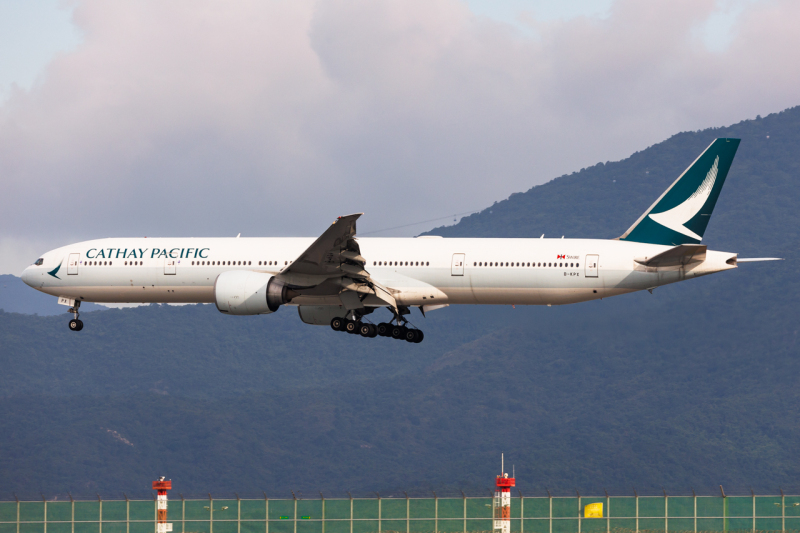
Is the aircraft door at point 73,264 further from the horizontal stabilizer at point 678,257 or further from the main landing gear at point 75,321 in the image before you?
the horizontal stabilizer at point 678,257

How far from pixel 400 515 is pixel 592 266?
15.8m

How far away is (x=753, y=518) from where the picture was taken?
53.8 meters

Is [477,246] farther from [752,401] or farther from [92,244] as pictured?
[752,401]

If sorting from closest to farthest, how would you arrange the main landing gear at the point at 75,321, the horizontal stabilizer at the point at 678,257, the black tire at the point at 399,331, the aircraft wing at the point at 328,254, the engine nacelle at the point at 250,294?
the aircraft wing at the point at 328,254
the horizontal stabilizer at the point at 678,257
the engine nacelle at the point at 250,294
the black tire at the point at 399,331
the main landing gear at the point at 75,321

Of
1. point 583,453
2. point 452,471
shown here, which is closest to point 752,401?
point 583,453

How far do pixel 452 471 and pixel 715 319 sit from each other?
81.6 meters

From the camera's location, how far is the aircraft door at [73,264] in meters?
60.5

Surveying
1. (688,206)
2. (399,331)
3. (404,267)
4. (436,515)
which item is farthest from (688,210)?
(436,515)

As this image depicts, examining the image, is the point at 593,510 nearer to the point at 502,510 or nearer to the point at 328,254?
the point at 502,510

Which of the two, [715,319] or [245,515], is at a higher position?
[715,319]

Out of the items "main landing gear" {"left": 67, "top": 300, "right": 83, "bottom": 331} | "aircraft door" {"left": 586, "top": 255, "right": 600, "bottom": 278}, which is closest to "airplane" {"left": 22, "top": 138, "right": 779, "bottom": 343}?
"aircraft door" {"left": 586, "top": 255, "right": 600, "bottom": 278}

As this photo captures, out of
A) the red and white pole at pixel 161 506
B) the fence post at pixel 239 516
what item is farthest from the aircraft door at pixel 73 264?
the fence post at pixel 239 516

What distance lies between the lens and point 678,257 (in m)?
52.3

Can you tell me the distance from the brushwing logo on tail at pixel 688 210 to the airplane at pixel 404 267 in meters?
0.05
